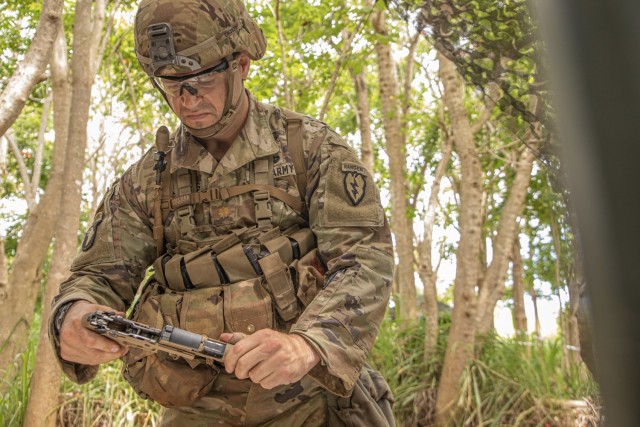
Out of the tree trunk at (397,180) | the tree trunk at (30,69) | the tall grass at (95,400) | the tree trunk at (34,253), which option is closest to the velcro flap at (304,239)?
the tree trunk at (30,69)

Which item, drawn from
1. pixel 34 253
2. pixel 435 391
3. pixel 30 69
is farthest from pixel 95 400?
pixel 30 69

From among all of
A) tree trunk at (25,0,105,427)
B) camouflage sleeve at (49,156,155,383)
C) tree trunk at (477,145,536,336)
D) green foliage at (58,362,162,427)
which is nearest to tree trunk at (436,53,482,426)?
tree trunk at (477,145,536,336)

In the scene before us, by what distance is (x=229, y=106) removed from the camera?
81.0 inches

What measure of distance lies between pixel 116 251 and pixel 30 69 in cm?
138

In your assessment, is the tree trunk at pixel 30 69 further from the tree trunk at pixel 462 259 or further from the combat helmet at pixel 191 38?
the tree trunk at pixel 462 259

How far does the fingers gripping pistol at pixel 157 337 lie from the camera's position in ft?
5.15

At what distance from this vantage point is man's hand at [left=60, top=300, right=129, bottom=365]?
68.2 inches

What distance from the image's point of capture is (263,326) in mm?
1891

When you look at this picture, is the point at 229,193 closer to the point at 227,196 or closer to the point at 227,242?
the point at 227,196

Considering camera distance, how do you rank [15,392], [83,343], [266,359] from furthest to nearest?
[15,392] → [83,343] → [266,359]

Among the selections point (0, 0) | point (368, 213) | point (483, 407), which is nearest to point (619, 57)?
point (368, 213)

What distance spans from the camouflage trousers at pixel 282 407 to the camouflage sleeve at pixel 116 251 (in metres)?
0.34

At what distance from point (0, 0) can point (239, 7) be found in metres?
5.51

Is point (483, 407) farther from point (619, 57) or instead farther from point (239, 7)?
point (619, 57)
